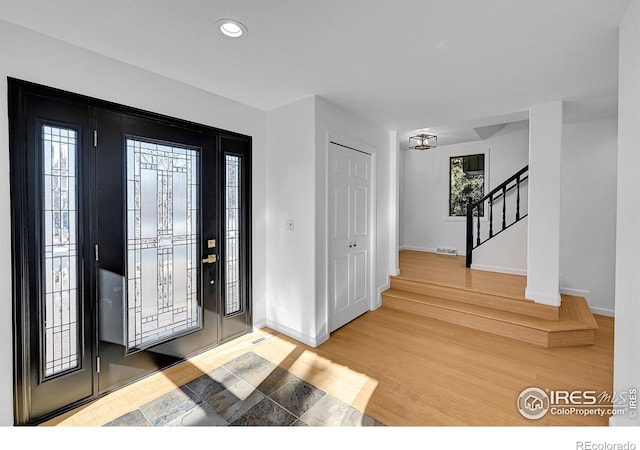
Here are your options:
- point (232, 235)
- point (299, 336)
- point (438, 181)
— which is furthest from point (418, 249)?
point (232, 235)

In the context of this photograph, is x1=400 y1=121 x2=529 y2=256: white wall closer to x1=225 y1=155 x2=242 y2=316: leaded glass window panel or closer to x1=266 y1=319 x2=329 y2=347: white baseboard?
x1=266 y1=319 x2=329 y2=347: white baseboard

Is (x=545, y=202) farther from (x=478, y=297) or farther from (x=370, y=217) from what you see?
(x=370, y=217)

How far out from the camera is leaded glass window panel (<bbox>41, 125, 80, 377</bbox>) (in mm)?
1884

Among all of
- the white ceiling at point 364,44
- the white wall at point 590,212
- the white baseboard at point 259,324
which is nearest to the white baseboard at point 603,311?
the white wall at point 590,212

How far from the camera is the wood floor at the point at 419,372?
6.40 feet

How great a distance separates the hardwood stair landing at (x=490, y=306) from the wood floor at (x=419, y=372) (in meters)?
0.13

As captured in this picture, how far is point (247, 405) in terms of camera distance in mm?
2027

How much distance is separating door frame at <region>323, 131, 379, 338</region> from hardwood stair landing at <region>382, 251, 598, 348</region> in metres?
0.43

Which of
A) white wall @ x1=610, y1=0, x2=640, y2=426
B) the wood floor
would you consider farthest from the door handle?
white wall @ x1=610, y1=0, x2=640, y2=426

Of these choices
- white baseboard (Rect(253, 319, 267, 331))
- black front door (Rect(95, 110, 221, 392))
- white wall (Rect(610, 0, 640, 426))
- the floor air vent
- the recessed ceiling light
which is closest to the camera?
white wall (Rect(610, 0, 640, 426))

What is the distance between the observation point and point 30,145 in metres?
1.80

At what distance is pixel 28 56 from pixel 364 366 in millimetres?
3371

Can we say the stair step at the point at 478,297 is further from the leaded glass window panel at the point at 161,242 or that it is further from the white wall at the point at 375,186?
the leaded glass window panel at the point at 161,242
